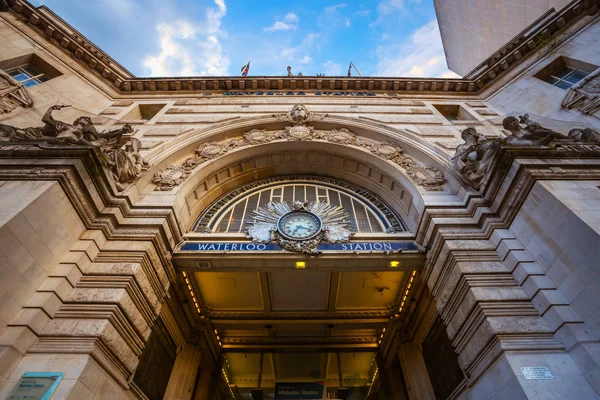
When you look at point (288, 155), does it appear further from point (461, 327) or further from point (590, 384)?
point (590, 384)

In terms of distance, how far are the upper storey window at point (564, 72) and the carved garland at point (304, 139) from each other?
9608 millimetres

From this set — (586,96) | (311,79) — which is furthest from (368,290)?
(311,79)

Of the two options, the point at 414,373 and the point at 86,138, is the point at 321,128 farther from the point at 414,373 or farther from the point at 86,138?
the point at 414,373

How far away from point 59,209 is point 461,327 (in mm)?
10341

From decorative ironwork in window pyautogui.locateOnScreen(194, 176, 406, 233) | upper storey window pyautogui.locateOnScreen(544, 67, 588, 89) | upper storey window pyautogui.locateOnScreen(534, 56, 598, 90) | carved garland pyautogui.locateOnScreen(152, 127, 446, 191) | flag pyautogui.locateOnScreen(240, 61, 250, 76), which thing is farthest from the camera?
flag pyautogui.locateOnScreen(240, 61, 250, 76)

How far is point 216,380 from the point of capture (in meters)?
12.5

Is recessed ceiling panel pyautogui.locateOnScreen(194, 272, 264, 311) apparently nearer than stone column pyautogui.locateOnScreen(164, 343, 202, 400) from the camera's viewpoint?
No

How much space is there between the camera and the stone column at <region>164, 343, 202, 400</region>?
10.4 metres

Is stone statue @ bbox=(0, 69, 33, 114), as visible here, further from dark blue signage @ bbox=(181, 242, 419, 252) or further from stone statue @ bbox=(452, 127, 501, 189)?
stone statue @ bbox=(452, 127, 501, 189)

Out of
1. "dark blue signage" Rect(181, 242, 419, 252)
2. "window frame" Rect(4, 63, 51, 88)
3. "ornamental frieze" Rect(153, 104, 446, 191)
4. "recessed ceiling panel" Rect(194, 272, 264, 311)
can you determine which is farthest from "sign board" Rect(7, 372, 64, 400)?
"window frame" Rect(4, 63, 51, 88)

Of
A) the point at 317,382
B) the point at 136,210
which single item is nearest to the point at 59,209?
the point at 136,210

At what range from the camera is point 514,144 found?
868 cm

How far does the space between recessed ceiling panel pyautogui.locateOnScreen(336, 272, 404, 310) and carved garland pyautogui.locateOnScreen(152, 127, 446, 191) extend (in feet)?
12.3

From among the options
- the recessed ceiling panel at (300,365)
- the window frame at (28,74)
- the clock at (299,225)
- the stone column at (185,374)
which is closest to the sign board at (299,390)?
the recessed ceiling panel at (300,365)
